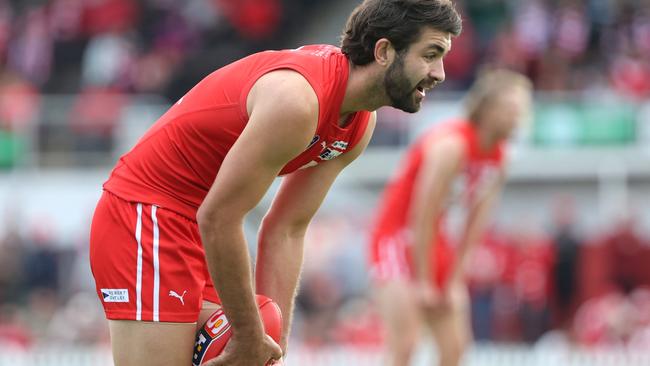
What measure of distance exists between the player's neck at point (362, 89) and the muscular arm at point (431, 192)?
292cm

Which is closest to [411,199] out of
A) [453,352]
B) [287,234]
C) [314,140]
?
[453,352]

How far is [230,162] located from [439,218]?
3.50m

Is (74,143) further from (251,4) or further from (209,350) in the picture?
(209,350)

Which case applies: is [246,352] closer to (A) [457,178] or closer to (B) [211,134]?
(B) [211,134]

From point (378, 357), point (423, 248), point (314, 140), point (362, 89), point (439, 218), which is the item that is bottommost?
point (378, 357)

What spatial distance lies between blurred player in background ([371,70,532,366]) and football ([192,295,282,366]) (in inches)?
112

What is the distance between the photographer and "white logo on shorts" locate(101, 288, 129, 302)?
14.7ft

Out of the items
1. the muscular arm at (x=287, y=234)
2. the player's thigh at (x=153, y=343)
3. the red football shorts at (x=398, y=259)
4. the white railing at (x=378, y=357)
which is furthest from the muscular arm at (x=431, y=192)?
the white railing at (x=378, y=357)

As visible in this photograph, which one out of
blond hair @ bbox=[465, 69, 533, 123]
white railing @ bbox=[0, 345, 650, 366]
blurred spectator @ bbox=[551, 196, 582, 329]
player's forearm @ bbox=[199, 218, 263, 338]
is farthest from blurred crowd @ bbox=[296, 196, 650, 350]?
player's forearm @ bbox=[199, 218, 263, 338]

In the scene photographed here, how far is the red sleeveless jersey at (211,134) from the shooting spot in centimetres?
434

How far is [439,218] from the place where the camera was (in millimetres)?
7473

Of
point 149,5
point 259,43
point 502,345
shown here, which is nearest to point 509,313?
point 502,345

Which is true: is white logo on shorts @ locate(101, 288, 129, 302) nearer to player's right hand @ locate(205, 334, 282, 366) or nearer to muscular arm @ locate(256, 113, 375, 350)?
player's right hand @ locate(205, 334, 282, 366)

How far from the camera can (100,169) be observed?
1509 cm
